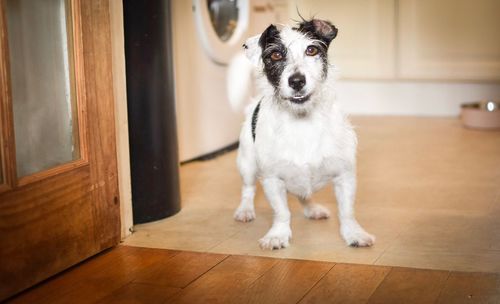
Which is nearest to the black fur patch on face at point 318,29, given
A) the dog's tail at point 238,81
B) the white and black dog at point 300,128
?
the white and black dog at point 300,128

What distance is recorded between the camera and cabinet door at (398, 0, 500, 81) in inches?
190

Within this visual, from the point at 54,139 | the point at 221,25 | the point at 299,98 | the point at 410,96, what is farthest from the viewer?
the point at 410,96

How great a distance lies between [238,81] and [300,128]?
1.92 m

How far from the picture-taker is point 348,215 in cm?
257

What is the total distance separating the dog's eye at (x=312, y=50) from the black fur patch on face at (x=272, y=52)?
78mm

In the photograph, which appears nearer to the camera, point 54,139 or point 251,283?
point 251,283

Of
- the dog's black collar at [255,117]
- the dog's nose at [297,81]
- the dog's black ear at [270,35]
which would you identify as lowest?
the dog's black collar at [255,117]

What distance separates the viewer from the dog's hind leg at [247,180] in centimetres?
285

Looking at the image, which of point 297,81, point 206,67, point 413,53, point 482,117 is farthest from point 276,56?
point 413,53

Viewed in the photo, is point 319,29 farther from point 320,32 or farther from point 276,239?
point 276,239

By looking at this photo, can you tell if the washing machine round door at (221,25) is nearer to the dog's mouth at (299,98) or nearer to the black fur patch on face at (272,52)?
the black fur patch on face at (272,52)

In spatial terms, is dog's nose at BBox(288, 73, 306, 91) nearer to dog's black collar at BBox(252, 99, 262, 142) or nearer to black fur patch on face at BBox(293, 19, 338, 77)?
black fur patch on face at BBox(293, 19, 338, 77)

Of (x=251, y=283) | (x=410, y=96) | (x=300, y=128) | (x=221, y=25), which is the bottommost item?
(x=251, y=283)

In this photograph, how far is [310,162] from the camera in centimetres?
248
